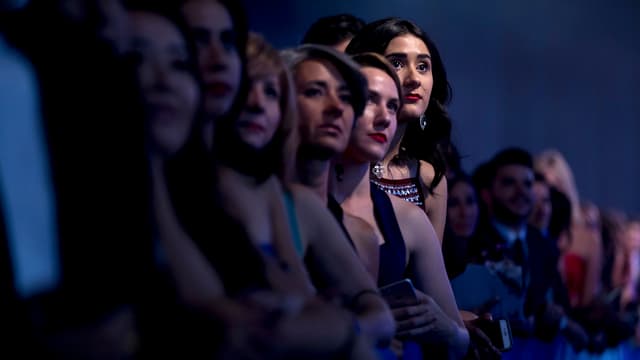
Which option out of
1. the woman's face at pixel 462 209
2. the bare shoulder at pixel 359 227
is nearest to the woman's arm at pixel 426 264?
the bare shoulder at pixel 359 227

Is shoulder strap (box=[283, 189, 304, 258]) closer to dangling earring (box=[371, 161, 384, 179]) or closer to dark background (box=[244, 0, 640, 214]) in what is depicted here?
dangling earring (box=[371, 161, 384, 179])

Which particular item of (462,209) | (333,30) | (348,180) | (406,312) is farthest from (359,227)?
(462,209)

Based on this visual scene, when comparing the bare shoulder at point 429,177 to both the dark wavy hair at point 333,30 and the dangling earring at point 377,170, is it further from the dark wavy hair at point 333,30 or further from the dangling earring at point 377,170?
the dark wavy hair at point 333,30

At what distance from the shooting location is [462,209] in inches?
218

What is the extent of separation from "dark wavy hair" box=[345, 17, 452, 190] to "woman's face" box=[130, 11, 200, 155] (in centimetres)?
172

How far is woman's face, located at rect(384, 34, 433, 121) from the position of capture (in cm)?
401

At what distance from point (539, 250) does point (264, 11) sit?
202 centimetres

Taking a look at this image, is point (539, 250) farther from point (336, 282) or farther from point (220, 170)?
point (220, 170)

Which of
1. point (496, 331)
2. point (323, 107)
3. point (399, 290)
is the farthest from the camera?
point (496, 331)

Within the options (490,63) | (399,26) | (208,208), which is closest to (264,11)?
(399,26)

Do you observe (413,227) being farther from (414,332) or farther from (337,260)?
(337,260)

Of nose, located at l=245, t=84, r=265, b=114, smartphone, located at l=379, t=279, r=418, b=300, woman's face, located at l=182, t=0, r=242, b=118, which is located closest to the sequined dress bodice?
smartphone, located at l=379, t=279, r=418, b=300

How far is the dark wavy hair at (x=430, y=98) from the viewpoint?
4086 mm

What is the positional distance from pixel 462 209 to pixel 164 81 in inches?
132
